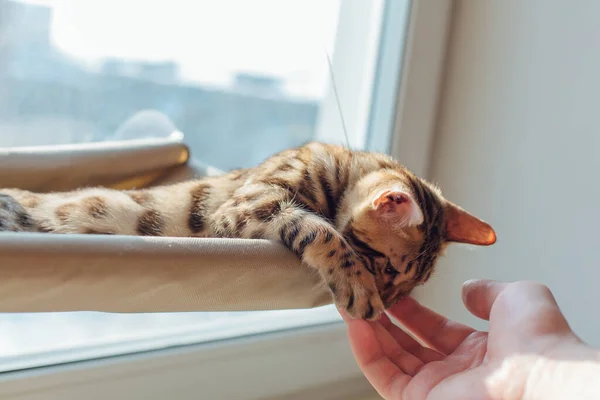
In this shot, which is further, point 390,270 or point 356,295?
point 390,270

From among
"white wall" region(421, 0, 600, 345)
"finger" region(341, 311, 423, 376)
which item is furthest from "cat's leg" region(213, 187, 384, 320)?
"white wall" region(421, 0, 600, 345)

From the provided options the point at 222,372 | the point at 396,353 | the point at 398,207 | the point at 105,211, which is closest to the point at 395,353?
the point at 396,353

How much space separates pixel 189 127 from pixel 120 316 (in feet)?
1.99

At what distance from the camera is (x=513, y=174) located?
1.82 m

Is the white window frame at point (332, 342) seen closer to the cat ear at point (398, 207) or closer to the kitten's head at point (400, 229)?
the kitten's head at point (400, 229)

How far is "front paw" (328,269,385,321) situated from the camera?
1.06 meters

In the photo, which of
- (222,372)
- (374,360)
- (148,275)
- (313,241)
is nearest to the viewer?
(148,275)

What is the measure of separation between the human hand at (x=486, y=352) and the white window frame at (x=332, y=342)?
1.53 ft

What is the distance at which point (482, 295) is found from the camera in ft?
3.87

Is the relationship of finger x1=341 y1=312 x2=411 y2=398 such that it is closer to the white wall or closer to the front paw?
the front paw

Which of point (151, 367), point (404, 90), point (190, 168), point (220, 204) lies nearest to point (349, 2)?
point (404, 90)

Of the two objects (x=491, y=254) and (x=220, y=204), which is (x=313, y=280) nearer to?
(x=220, y=204)

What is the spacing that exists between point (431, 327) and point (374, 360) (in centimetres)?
20

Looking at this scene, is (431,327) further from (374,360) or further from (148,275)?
(148,275)
